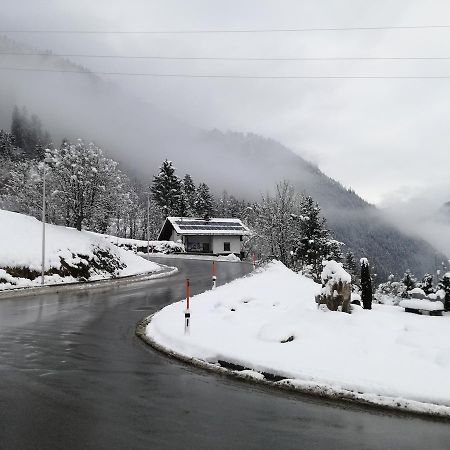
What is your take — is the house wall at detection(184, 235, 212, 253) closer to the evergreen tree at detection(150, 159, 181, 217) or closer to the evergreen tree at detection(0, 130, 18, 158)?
the evergreen tree at detection(150, 159, 181, 217)

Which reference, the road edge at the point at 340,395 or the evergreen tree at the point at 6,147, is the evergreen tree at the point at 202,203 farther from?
the road edge at the point at 340,395

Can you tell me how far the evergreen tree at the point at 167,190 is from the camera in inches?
3436

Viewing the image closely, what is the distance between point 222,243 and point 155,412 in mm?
60737

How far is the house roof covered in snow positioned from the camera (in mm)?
64938

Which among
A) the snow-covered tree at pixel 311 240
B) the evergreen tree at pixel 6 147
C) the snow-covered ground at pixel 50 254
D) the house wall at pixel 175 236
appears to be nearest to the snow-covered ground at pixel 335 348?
the snow-covered ground at pixel 50 254

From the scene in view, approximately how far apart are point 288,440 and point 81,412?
2690 mm

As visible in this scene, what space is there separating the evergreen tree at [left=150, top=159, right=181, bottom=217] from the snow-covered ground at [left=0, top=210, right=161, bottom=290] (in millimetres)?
51136

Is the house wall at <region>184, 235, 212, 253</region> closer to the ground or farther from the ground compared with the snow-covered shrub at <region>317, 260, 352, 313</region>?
farther from the ground

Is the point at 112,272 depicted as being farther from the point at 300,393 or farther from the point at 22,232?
the point at 300,393

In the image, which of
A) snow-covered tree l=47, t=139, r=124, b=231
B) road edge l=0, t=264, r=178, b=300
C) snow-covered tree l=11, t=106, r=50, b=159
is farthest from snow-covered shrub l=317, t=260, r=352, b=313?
snow-covered tree l=11, t=106, r=50, b=159

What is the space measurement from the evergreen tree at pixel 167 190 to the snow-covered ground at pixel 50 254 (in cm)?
5114

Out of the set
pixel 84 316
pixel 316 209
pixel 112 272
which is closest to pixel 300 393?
pixel 84 316

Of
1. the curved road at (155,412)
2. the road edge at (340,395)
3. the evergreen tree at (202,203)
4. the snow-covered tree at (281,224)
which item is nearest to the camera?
the curved road at (155,412)

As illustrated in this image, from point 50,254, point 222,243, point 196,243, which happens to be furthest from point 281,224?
point 196,243
